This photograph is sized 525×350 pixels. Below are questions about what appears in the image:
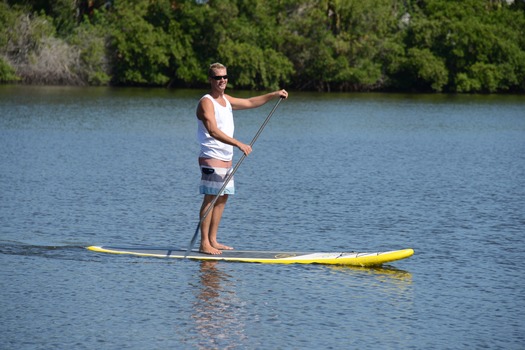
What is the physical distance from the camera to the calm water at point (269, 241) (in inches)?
348

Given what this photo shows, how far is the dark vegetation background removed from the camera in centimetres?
6625

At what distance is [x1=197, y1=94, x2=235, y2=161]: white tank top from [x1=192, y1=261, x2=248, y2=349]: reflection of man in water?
1223 mm

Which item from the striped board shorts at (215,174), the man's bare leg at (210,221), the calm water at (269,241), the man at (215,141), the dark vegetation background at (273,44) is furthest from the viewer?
the dark vegetation background at (273,44)

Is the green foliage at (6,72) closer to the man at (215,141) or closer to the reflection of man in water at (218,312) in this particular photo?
the man at (215,141)

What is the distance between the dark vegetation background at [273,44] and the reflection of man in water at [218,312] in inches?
2148

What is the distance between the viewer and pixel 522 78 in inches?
2800

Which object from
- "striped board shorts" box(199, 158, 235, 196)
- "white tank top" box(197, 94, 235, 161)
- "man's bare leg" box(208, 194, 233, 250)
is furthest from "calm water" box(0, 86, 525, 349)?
"white tank top" box(197, 94, 235, 161)

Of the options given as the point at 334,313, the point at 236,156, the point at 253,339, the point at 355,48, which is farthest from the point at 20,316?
the point at 355,48

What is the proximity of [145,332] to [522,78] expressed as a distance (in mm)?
65554

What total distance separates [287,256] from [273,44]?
59.7 m

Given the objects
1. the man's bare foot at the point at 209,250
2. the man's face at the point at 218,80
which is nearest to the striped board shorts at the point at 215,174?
the man's bare foot at the point at 209,250

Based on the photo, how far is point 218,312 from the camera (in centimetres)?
931

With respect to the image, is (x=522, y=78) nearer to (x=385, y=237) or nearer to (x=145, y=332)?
(x=385, y=237)

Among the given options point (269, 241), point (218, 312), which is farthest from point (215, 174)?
point (218, 312)
